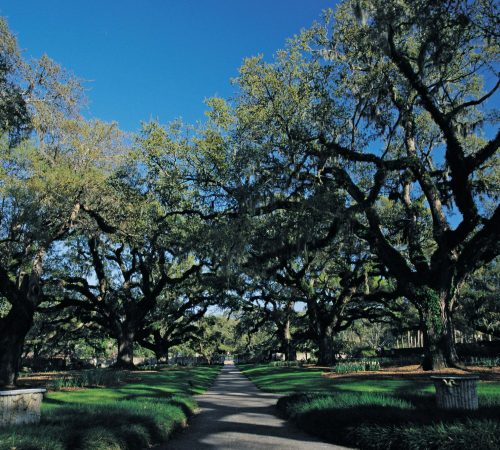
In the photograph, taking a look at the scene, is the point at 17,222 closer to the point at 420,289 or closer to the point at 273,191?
the point at 273,191

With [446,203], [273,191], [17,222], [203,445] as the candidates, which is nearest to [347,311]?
[446,203]

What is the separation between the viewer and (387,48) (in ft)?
47.1

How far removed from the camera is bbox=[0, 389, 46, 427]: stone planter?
746cm

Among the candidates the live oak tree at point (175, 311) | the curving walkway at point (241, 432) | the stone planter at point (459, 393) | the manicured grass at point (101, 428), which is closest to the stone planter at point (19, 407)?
the manicured grass at point (101, 428)

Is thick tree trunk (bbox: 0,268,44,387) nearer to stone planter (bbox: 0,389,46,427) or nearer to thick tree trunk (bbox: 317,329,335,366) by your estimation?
stone planter (bbox: 0,389,46,427)

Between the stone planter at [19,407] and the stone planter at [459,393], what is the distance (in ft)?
23.8

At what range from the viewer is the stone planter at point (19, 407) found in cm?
746

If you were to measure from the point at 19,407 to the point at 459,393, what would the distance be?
7.69m

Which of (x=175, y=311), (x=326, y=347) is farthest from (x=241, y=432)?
(x=175, y=311)

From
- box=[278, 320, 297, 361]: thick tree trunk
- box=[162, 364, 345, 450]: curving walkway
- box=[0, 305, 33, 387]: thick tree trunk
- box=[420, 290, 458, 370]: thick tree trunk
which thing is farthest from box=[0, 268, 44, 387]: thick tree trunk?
box=[278, 320, 297, 361]: thick tree trunk

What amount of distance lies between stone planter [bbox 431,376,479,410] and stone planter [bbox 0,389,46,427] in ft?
23.8

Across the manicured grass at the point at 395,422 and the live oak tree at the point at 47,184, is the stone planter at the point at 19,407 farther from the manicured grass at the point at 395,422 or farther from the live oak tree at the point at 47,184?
the live oak tree at the point at 47,184

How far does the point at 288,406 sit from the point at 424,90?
35.3 ft

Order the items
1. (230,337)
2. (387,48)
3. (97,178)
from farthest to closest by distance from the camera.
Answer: (230,337) < (97,178) < (387,48)
